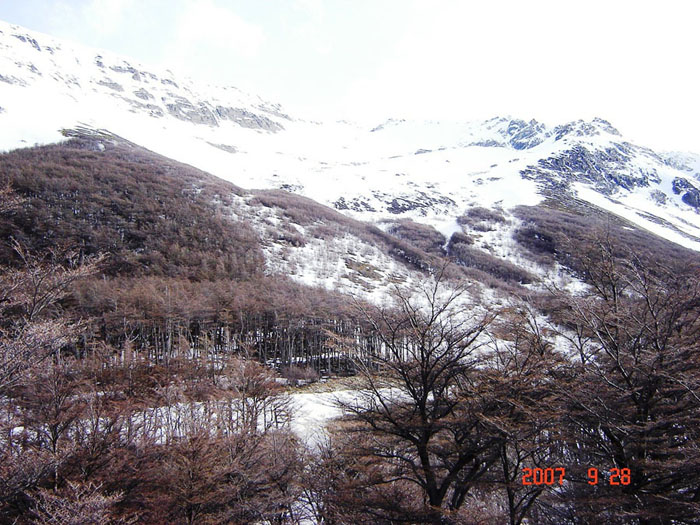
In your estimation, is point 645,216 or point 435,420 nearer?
point 435,420

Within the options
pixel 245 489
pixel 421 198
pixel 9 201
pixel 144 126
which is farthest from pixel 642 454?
pixel 144 126

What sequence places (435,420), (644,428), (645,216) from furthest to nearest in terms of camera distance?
(645,216)
(435,420)
(644,428)

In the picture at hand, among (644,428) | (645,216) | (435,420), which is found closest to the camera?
(644,428)

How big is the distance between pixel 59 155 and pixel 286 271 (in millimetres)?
75879

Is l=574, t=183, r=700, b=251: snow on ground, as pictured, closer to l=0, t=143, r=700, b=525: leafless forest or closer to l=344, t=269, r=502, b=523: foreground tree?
l=0, t=143, r=700, b=525: leafless forest

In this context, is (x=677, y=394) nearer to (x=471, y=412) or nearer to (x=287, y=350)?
(x=471, y=412)

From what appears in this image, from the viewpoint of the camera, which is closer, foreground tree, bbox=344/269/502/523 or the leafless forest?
the leafless forest

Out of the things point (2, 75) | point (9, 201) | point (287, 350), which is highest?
point (2, 75)

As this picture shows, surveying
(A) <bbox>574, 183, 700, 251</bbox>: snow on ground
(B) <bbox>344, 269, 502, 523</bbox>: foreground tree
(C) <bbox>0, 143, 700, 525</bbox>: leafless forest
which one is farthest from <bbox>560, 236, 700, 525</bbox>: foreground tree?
(A) <bbox>574, 183, 700, 251</bbox>: snow on ground

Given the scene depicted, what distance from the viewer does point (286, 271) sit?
72.9 meters

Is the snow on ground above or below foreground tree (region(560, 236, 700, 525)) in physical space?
above

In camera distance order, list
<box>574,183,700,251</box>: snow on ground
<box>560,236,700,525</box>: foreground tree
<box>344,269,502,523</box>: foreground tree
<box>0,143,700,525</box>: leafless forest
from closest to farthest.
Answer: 1. <box>560,236,700,525</box>: foreground tree
2. <box>0,143,700,525</box>: leafless forest
3. <box>344,269,502,523</box>: foreground tree
4. <box>574,183,700,251</box>: snow on ground

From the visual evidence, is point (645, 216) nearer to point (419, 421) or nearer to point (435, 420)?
point (435, 420)

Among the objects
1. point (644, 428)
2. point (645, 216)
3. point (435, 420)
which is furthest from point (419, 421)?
point (645, 216)
